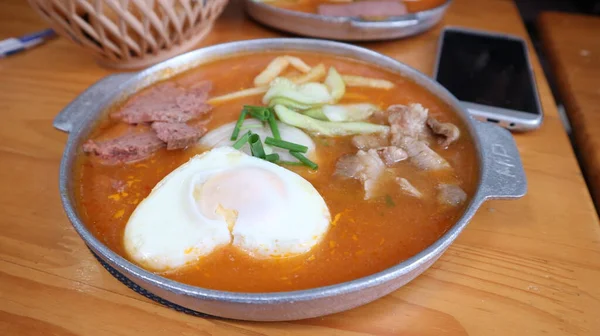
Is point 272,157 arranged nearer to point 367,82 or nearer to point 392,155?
point 392,155

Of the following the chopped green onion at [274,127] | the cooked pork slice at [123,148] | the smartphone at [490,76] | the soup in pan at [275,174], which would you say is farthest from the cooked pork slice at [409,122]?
the cooked pork slice at [123,148]

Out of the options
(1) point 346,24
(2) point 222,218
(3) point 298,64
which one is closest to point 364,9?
(1) point 346,24

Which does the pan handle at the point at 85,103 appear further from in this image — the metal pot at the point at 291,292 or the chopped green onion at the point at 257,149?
the chopped green onion at the point at 257,149

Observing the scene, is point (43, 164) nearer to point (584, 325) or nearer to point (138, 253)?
point (138, 253)

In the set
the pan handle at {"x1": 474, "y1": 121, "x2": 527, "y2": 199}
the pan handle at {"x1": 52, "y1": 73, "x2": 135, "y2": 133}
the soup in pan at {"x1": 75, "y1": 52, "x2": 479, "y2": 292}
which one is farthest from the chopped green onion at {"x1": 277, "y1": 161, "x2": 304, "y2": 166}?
the pan handle at {"x1": 52, "y1": 73, "x2": 135, "y2": 133}

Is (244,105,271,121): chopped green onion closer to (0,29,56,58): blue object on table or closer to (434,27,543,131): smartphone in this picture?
(434,27,543,131): smartphone

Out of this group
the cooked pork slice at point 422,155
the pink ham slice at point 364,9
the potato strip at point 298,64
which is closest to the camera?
the cooked pork slice at point 422,155
